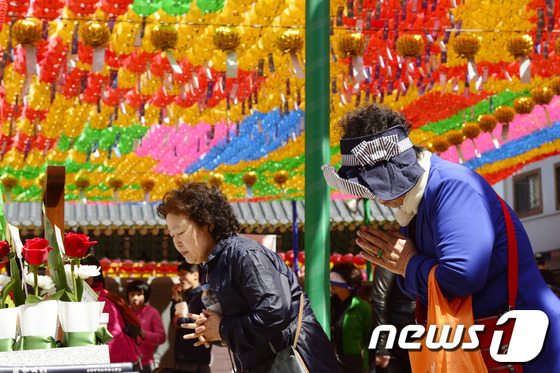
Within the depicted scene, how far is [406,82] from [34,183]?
7.86m

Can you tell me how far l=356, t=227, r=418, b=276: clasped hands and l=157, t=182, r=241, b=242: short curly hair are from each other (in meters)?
0.67

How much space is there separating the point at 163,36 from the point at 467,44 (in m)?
2.87

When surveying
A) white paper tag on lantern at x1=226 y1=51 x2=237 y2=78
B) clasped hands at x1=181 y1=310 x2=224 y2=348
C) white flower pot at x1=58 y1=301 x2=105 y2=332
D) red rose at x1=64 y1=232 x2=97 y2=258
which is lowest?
clasped hands at x1=181 y1=310 x2=224 y2=348

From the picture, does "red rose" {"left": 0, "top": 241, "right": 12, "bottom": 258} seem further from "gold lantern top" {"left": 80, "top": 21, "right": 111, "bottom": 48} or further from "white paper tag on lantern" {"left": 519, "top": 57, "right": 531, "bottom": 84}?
"white paper tag on lantern" {"left": 519, "top": 57, "right": 531, "bottom": 84}

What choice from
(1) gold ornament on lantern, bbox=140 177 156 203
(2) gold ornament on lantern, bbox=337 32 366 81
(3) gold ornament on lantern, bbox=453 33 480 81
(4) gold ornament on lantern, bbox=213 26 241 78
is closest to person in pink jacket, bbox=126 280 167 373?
(4) gold ornament on lantern, bbox=213 26 241 78

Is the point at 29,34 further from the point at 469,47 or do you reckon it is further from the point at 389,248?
the point at 389,248

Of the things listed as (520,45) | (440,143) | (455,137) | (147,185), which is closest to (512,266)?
(520,45)

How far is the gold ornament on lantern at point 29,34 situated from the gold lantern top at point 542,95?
5855 millimetres

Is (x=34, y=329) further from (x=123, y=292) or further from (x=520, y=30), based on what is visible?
(x=123, y=292)

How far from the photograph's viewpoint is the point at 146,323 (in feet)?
21.7

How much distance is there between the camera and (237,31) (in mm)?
6594

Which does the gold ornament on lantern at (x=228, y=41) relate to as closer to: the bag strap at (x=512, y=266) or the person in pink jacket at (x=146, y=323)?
the person in pink jacket at (x=146, y=323)

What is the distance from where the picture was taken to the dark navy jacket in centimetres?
253

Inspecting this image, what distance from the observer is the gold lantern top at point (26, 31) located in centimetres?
628
